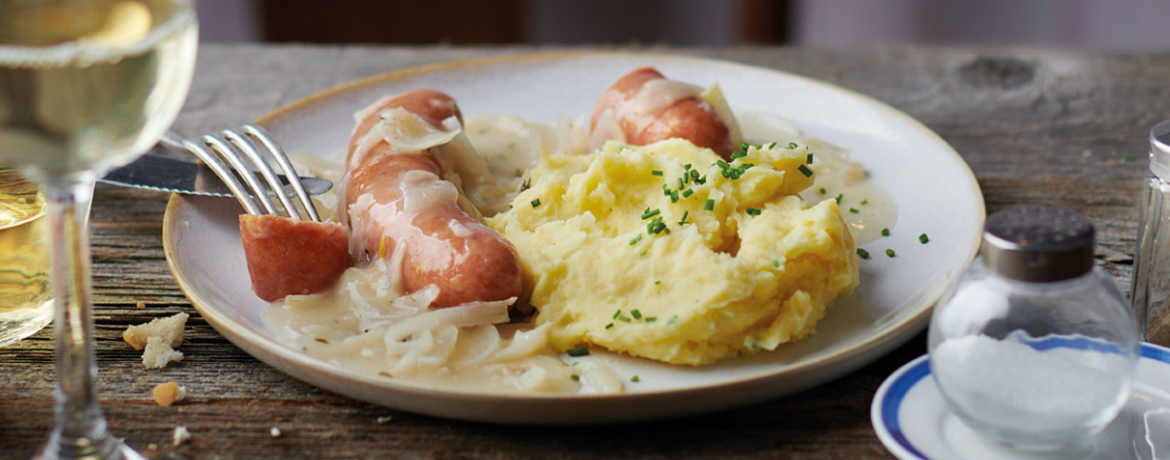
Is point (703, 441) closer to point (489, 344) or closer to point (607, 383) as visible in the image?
point (607, 383)

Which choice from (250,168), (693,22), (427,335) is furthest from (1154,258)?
(693,22)

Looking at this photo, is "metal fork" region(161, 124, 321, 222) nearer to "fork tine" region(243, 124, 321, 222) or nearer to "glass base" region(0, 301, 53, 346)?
"fork tine" region(243, 124, 321, 222)

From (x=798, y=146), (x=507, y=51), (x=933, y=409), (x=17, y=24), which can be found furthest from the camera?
(x=507, y=51)

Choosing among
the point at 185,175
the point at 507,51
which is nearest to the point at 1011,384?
the point at 185,175

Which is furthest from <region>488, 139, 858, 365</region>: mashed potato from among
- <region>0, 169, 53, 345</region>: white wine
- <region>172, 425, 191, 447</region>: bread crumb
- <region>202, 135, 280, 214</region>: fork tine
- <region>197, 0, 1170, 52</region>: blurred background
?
<region>197, 0, 1170, 52</region>: blurred background

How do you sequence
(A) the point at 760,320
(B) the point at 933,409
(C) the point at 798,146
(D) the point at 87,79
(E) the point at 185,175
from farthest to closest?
(E) the point at 185,175, (C) the point at 798,146, (A) the point at 760,320, (B) the point at 933,409, (D) the point at 87,79

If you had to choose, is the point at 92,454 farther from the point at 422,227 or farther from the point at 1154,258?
the point at 1154,258
